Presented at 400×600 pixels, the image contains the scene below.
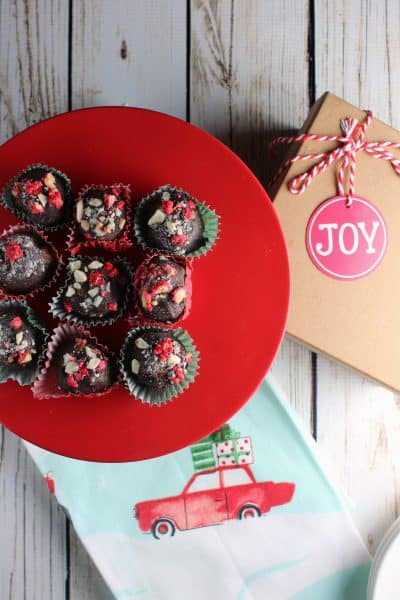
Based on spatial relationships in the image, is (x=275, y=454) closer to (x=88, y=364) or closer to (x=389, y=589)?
(x=389, y=589)

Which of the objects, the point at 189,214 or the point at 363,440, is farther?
the point at 363,440

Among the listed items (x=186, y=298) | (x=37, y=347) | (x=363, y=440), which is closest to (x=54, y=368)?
(x=37, y=347)

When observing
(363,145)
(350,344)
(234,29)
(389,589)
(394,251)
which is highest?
(234,29)

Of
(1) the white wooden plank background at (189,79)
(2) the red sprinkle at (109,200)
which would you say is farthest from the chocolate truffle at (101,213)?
(1) the white wooden plank background at (189,79)

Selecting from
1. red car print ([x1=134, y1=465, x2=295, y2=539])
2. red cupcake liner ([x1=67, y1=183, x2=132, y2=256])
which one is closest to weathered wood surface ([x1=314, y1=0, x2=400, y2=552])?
red car print ([x1=134, y1=465, x2=295, y2=539])

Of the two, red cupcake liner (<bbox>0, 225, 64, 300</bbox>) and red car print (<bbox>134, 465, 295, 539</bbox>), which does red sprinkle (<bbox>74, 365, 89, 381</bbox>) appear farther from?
red car print (<bbox>134, 465, 295, 539</bbox>)

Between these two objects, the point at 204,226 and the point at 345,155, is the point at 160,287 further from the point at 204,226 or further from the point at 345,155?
the point at 345,155

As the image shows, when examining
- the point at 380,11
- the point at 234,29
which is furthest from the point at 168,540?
the point at 380,11
